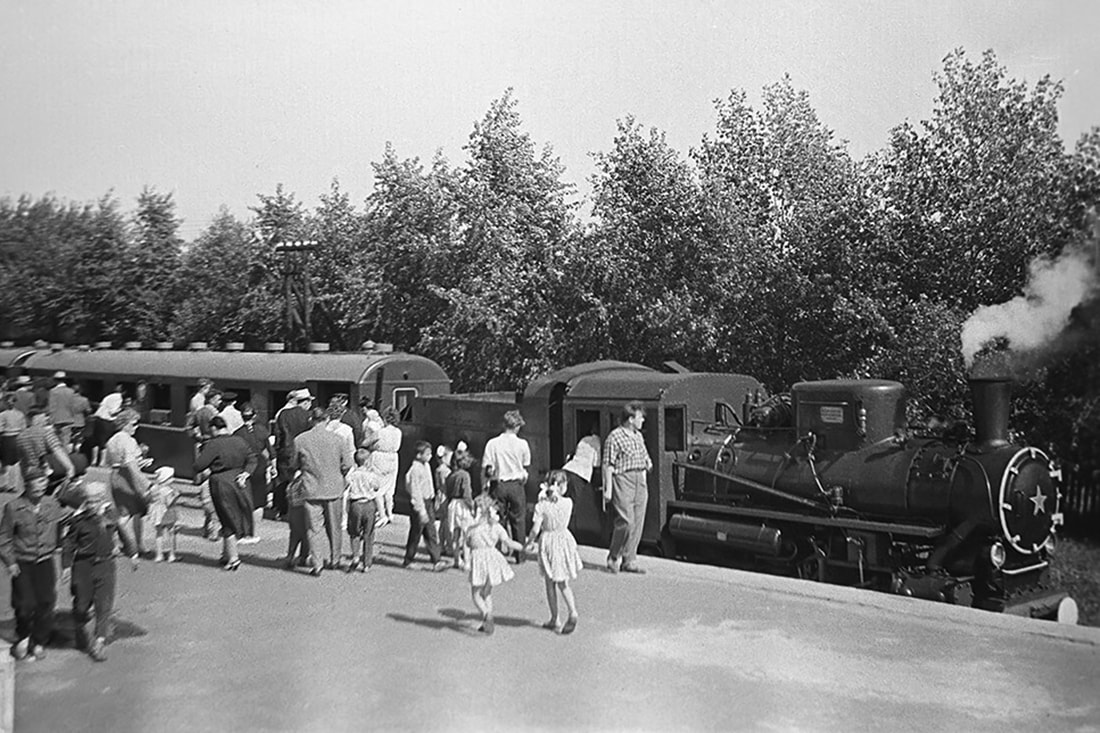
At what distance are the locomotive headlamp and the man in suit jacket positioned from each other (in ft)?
20.1

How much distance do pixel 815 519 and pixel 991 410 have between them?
6.49 ft

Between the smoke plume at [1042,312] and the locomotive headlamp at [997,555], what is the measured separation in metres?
1.78

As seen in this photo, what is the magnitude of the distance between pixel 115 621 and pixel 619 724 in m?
4.47

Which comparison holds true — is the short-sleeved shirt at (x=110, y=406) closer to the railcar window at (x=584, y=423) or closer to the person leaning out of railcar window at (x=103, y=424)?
the person leaning out of railcar window at (x=103, y=424)

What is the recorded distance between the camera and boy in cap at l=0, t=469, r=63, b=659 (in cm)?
705

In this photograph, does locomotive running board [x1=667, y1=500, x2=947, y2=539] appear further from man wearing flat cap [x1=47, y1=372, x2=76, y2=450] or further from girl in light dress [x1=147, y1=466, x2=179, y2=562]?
man wearing flat cap [x1=47, y1=372, x2=76, y2=450]

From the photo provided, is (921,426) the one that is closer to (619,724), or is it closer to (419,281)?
(619,724)

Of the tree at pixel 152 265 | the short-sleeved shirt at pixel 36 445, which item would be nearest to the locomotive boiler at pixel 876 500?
the short-sleeved shirt at pixel 36 445

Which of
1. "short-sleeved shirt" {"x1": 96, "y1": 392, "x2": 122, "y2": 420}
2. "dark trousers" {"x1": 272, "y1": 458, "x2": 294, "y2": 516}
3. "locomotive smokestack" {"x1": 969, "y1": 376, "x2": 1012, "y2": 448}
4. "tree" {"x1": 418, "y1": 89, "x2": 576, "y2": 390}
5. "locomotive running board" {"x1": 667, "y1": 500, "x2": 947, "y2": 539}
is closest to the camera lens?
"locomotive smokestack" {"x1": 969, "y1": 376, "x2": 1012, "y2": 448}

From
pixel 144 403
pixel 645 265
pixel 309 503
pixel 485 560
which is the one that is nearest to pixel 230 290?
pixel 144 403

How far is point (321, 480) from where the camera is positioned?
9.74 metres

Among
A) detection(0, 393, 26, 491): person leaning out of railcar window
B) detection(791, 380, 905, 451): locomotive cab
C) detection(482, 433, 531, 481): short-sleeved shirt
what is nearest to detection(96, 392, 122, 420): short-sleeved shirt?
detection(0, 393, 26, 491): person leaning out of railcar window

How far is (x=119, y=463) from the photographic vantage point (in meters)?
9.84

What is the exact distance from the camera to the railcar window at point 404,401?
15578mm
